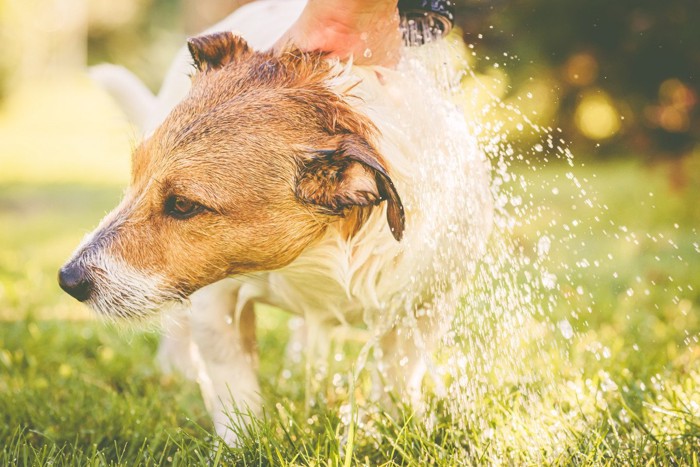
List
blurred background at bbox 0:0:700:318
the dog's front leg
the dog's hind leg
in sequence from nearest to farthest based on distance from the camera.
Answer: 1. the dog's front leg
2. the dog's hind leg
3. blurred background at bbox 0:0:700:318

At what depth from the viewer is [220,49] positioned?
90.7 inches

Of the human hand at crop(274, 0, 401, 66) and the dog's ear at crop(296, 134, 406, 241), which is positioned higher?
the human hand at crop(274, 0, 401, 66)

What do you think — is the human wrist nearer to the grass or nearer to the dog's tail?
the grass

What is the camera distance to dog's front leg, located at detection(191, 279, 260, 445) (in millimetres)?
2473

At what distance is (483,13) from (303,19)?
386 centimetres

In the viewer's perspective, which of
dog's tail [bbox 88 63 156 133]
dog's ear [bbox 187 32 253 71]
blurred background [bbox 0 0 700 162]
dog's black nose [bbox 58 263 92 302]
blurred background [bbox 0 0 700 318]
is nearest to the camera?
dog's black nose [bbox 58 263 92 302]

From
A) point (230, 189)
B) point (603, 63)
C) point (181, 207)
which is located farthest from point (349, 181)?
point (603, 63)

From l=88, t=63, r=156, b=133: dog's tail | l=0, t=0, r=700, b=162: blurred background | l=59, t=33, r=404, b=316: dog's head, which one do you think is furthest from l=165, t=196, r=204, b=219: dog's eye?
l=0, t=0, r=700, b=162: blurred background

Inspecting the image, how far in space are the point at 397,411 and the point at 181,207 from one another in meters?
1.07

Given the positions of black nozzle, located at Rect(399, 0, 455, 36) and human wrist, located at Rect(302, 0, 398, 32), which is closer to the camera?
human wrist, located at Rect(302, 0, 398, 32)

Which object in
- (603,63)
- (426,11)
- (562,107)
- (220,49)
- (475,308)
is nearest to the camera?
(220,49)

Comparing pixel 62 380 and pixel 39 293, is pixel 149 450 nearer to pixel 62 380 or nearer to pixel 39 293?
pixel 62 380

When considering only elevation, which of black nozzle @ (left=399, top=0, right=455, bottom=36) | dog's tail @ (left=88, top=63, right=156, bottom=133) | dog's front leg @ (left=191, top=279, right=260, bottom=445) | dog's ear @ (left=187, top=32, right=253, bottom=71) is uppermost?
dog's ear @ (left=187, top=32, right=253, bottom=71)

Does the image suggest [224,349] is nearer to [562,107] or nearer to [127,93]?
[127,93]
